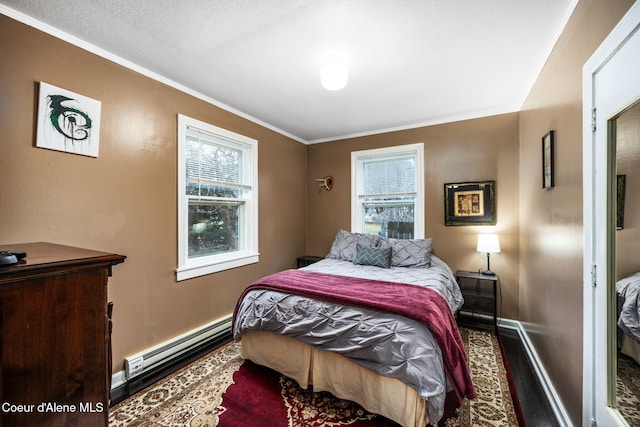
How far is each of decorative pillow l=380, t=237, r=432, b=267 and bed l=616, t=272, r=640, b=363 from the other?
190 centimetres

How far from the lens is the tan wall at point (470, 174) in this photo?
3.07 metres

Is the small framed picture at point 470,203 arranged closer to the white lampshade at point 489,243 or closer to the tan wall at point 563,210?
the white lampshade at point 489,243

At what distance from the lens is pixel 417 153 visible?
3.60m

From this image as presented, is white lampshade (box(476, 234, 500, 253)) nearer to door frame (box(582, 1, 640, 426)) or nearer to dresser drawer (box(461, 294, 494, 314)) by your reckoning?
dresser drawer (box(461, 294, 494, 314))

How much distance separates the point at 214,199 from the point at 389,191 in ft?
7.94

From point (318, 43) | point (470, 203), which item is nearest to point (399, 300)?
point (318, 43)

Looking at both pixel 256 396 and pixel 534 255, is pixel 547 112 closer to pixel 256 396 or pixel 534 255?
pixel 534 255

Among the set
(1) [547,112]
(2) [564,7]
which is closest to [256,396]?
(1) [547,112]

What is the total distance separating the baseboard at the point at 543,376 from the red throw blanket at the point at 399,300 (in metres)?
0.54

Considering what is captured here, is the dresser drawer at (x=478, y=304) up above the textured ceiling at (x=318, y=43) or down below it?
below

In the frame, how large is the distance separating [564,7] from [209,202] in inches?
128

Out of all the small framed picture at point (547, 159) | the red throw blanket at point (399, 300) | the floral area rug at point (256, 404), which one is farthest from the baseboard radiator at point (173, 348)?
the small framed picture at point (547, 159)

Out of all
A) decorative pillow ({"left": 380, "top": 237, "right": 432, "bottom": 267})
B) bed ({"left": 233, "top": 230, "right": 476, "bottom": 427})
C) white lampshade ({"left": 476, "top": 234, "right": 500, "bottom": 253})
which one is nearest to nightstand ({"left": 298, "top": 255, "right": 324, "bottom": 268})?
decorative pillow ({"left": 380, "top": 237, "right": 432, "bottom": 267})

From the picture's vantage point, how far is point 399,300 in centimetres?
184
